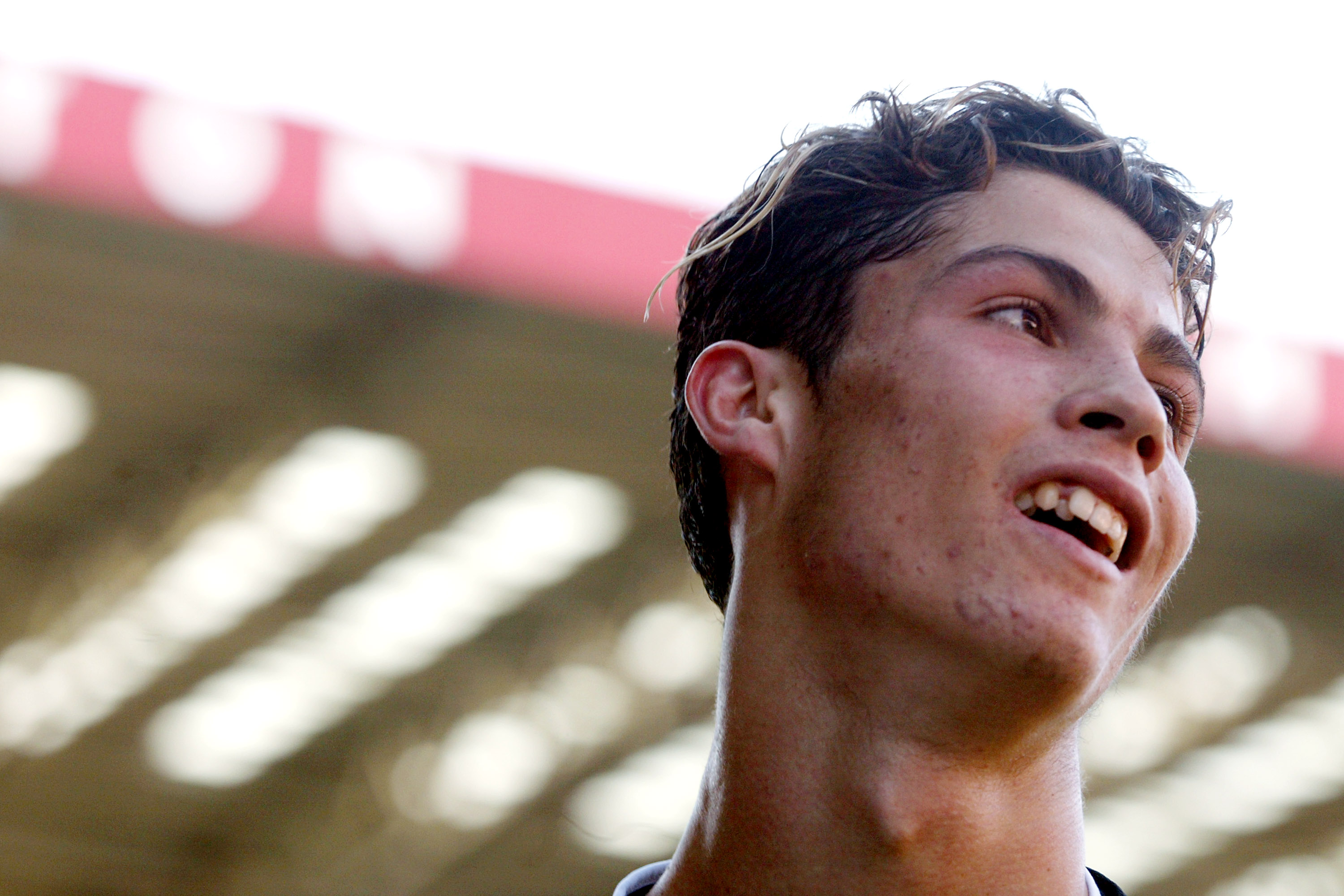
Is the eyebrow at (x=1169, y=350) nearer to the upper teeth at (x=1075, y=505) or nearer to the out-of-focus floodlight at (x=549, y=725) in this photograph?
the upper teeth at (x=1075, y=505)

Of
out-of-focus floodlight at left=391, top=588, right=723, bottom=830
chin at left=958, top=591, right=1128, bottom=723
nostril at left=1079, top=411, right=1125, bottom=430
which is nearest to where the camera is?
chin at left=958, top=591, right=1128, bottom=723

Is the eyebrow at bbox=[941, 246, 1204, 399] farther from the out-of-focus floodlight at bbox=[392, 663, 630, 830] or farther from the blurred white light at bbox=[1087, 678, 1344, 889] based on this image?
the blurred white light at bbox=[1087, 678, 1344, 889]

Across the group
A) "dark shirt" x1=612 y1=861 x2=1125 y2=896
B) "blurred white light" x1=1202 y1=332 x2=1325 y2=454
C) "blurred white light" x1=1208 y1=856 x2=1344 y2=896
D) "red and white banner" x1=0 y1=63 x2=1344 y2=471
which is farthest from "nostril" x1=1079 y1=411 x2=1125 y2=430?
"blurred white light" x1=1208 y1=856 x2=1344 y2=896

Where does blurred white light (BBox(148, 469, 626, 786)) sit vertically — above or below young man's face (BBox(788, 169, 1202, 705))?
below

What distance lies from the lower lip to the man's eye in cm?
33

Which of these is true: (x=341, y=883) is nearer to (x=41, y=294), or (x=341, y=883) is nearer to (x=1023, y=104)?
(x=41, y=294)

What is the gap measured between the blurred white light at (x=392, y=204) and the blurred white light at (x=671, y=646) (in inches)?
205

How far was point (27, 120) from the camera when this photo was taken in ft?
23.0

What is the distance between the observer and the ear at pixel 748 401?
8.14ft

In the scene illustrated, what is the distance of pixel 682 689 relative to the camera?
1363 cm

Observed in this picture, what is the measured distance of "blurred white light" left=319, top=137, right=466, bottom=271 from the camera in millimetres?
7281

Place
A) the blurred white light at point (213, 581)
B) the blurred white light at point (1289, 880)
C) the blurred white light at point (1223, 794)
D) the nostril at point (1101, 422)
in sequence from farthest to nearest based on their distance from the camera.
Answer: the blurred white light at point (1289, 880), the blurred white light at point (1223, 794), the blurred white light at point (213, 581), the nostril at point (1101, 422)

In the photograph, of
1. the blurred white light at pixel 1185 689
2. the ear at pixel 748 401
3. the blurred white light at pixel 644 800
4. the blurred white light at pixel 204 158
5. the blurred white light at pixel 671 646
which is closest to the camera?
the ear at pixel 748 401

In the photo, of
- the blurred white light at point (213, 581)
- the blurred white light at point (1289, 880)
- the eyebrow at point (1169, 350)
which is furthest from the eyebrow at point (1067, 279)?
the blurred white light at point (1289, 880)
